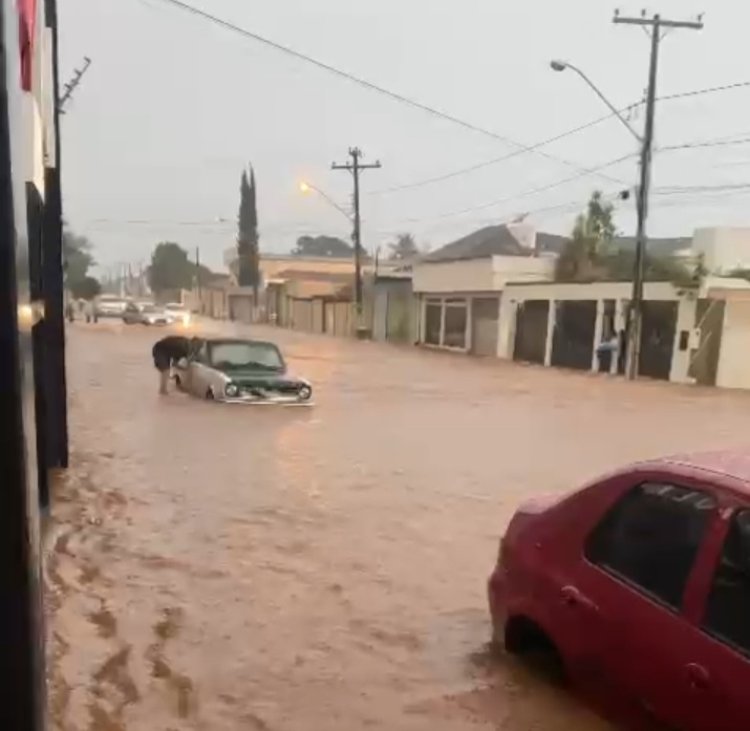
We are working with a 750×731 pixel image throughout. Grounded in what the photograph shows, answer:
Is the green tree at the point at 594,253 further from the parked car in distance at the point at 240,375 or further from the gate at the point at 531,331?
the parked car in distance at the point at 240,375

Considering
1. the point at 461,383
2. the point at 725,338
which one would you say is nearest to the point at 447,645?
the point at 461,383

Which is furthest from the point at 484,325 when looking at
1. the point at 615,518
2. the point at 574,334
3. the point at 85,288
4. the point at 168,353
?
the point at 85,288

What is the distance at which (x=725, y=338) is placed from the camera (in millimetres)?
25875

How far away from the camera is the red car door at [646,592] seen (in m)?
3.55

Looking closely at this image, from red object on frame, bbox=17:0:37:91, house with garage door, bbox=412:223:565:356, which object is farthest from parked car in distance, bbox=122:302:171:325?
red object on frame, bbox=17:0:37:91

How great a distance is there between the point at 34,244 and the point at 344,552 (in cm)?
345

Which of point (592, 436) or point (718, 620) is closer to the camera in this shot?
point (718, 620)

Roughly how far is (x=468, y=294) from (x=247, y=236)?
54.3m

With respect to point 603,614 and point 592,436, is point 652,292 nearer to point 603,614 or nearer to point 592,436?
point 592,436

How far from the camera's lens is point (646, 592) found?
3.76 m

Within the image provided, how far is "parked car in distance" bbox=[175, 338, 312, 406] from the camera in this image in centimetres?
1700

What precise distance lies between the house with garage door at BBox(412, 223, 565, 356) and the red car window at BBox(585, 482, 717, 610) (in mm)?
33338

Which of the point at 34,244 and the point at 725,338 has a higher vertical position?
the point at 34,244

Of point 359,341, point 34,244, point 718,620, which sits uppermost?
point 34,244
